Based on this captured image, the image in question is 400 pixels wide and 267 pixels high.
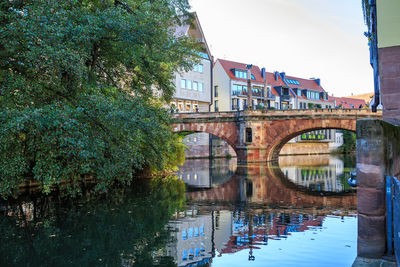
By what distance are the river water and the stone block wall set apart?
2.91 metres

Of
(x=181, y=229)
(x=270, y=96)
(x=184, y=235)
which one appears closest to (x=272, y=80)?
(x=270, y=96)

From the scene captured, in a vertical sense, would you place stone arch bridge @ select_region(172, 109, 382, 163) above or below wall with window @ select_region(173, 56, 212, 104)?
below

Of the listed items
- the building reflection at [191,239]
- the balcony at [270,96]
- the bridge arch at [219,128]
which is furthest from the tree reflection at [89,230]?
the balcony at [270,96]

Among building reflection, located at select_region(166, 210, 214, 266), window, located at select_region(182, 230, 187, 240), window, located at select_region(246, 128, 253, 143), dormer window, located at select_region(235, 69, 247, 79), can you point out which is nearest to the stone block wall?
building reflection, located at select_region(166, 210, 214, 266)

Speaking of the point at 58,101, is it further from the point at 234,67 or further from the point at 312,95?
the point at 312,95

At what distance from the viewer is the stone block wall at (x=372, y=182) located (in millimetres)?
5477

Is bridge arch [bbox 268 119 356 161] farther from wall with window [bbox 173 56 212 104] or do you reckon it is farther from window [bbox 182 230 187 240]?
window [bbox 182 230 187 240]

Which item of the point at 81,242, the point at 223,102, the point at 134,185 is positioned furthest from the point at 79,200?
the point at 223,102

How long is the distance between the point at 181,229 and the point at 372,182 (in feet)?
23.5

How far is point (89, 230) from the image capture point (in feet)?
38.5

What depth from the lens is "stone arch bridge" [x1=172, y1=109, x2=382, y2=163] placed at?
122ft

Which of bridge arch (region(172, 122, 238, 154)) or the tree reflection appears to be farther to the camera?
bridge arch (region(172, 122, 238, 154))

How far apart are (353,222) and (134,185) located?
42.8ft

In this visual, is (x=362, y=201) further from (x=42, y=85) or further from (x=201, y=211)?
(x=201, y=211)
